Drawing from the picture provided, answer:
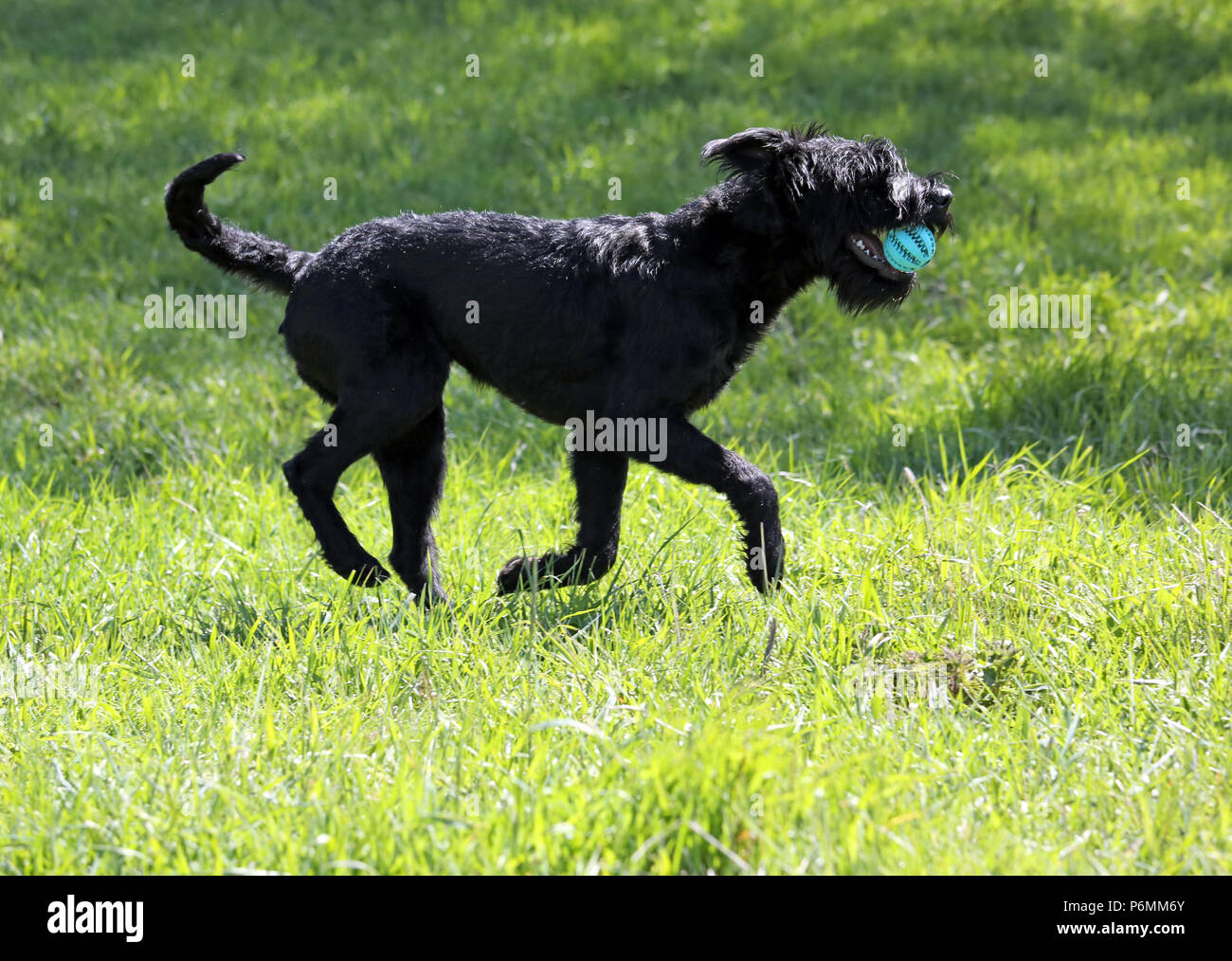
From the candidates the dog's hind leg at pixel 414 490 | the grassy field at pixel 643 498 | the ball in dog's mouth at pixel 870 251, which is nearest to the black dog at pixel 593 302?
the ball in dog's mouth at pixel 870 251

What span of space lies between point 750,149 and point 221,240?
1.80 m

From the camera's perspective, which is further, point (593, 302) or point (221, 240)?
point (221, 240)

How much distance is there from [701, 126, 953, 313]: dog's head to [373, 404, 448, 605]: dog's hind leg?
1.35 m

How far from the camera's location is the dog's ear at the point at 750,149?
386cm

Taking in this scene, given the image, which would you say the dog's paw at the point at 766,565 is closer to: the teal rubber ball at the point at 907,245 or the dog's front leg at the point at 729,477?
the dog's front leg at the point at 729,477

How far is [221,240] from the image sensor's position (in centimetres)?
410

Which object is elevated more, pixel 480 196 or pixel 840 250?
pixel 480 196

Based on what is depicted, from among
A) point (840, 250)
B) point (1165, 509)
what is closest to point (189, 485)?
point (840, 250)

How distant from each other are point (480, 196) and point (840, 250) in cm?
457

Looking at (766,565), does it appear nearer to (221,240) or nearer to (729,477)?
(729,477)

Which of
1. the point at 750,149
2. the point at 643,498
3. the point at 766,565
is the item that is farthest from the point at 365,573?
the point at 750,149

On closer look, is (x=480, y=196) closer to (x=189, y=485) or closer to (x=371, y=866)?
(x=189, y=485)

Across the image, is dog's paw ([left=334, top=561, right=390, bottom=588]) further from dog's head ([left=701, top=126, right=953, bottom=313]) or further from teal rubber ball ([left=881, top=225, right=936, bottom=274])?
teal rubber ball ([left=881, top=225, right=936, bottom=274])
